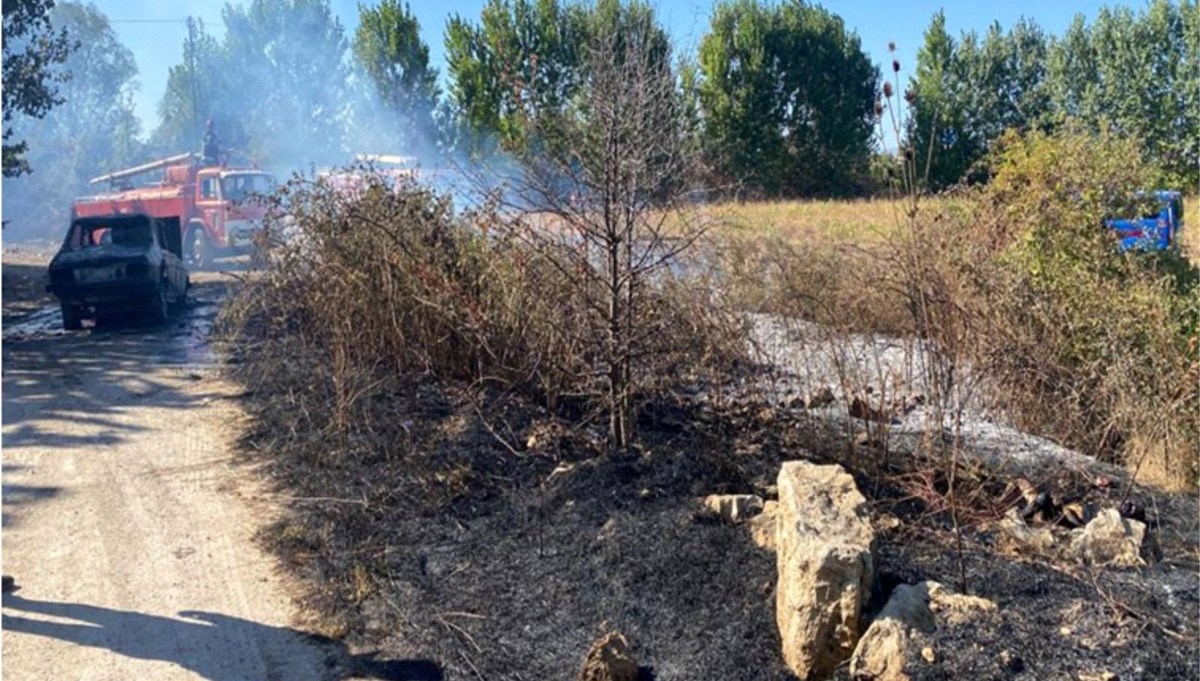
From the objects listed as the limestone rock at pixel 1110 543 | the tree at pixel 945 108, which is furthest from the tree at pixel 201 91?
the limestone rock at pixel 1110 543

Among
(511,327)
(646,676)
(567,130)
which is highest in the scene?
(567,130)

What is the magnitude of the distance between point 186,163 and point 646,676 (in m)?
25.2

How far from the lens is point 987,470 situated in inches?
261

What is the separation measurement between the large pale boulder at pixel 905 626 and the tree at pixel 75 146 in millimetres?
33168

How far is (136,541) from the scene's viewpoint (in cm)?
618

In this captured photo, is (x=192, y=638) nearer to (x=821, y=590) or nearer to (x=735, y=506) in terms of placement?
(x=735, y=506)

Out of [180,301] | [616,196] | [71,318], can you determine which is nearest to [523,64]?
[616,196]

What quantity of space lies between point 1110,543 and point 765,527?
1.74 m

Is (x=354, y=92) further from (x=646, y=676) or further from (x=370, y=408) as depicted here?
→ (x=646, y=676)

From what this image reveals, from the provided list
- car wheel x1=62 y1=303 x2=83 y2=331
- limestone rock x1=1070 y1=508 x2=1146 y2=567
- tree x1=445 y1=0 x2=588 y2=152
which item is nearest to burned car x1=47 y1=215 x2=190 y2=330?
car wheel x1=62 y1=303 x2=83 y2=331

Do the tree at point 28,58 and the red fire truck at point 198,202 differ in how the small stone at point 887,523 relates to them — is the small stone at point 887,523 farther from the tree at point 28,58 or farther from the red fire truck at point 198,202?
the red fire truck at point 198,202

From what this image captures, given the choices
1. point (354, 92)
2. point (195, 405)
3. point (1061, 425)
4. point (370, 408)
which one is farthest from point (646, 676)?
point (354, 92)

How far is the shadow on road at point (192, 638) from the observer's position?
4.72 meters

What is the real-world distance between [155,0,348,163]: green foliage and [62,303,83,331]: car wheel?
11280mm
